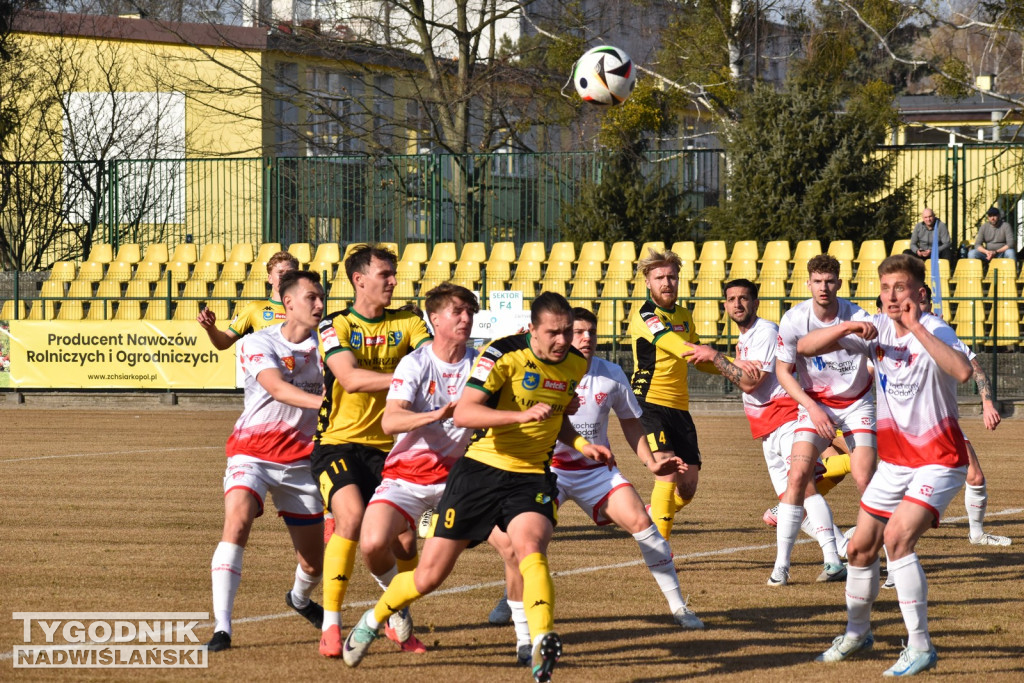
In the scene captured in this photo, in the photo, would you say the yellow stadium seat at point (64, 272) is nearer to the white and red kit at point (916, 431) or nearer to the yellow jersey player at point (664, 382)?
the yellow jersey player at point (664, 382)

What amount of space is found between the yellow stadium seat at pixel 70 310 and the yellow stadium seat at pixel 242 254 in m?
3.22

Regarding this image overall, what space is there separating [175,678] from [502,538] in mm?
1671

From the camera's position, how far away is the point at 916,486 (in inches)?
235

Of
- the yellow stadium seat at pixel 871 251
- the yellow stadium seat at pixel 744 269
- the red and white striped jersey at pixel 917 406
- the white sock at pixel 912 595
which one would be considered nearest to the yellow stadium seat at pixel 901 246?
the yellow stadium seat at pixel 871 251

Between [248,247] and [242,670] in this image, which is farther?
[248,247]

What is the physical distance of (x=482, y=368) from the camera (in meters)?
5.80

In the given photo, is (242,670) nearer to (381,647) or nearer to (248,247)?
(381,647)

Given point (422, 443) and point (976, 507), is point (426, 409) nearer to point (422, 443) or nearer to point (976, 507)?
point (422, 443)

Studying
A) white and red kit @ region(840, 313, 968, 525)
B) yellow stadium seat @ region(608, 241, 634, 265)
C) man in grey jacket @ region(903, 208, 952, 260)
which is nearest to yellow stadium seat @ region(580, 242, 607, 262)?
yellow stadium seat @ region(608, 241, 634, 265)

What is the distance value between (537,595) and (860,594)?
1.65m

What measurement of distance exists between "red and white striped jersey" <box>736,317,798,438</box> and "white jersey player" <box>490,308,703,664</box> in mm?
1487

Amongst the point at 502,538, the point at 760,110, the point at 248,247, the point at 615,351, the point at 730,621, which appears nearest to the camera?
the point at 502,538

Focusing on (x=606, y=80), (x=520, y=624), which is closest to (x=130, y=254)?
(x=606, y=80)

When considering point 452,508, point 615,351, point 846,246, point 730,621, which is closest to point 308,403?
point 452,508
